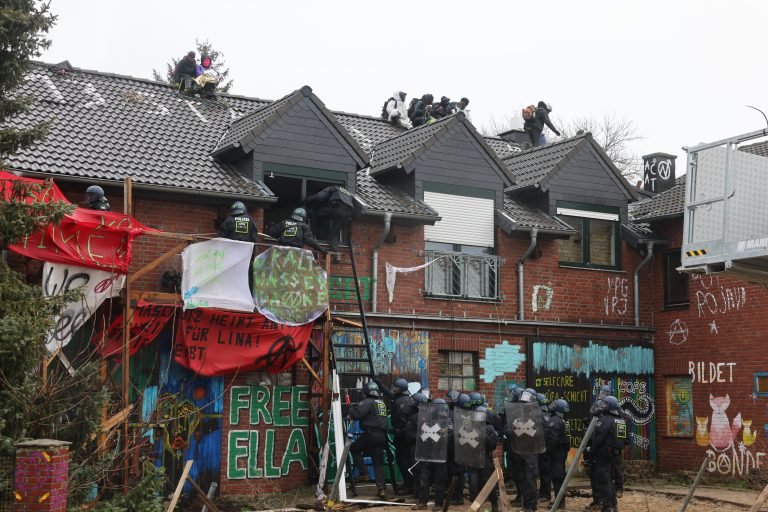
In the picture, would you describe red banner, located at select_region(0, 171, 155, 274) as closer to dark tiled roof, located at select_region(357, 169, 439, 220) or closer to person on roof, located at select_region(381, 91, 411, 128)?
dark tiled roof, located at select_region(357, 169, 439, 220)

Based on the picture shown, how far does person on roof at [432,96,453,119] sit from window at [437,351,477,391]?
709cm

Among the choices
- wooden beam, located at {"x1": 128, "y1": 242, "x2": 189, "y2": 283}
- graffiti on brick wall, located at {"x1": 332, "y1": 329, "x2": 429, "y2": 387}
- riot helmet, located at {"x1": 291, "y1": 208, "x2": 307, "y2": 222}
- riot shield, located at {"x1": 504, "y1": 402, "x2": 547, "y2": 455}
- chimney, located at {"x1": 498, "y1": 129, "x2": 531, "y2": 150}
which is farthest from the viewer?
chimney, located at {"x1": 498, "y1": 129, "x2": 531, "y2": 150}

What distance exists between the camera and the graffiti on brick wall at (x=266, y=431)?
61.7ft

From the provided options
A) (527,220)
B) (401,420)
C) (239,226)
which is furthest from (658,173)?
(239,226)

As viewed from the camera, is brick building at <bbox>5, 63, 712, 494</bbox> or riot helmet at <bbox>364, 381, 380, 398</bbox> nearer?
riot helmet at <bbox>364, 381, 380, 398</bbox>

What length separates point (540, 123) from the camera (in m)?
27.5

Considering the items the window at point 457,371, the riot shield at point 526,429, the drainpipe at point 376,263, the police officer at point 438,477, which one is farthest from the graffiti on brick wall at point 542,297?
the police officer at point 438,477

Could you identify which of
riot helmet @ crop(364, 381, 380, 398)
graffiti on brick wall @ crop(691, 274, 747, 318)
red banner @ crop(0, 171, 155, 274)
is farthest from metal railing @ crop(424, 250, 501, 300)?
red banner @ crop(0, 171, 155, 274)

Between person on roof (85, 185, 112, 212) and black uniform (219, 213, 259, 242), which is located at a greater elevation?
person on roof (85, 185, 112, 212)

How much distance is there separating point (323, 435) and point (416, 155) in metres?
6.19

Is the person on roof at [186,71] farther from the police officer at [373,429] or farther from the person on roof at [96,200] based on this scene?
the police officer at [373,429]

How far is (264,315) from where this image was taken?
17891mm

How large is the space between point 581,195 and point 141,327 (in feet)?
35.0

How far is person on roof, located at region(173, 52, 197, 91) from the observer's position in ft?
75.7
